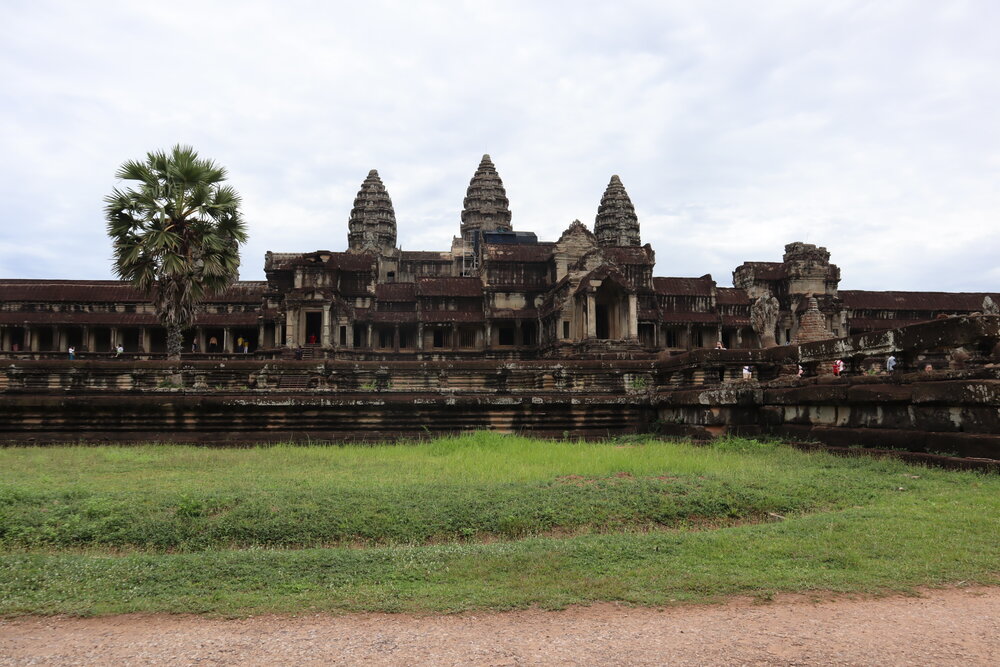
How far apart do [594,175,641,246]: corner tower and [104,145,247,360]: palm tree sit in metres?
42.9

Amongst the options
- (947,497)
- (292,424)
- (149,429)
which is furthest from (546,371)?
(947,497)

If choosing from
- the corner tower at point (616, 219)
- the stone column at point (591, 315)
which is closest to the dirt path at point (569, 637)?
the stone column at point (591, 315)

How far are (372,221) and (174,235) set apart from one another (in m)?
44.4

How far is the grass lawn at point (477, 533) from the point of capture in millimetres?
4180

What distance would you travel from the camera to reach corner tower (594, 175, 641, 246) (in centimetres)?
6072

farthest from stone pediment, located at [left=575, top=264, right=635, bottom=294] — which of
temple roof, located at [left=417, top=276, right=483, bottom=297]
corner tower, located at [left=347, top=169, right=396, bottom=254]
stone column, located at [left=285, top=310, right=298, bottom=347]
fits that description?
corner tower, located at [left=347, top=169, right=396, bottom=254]

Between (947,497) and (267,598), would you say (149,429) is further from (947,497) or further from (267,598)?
(947,497)

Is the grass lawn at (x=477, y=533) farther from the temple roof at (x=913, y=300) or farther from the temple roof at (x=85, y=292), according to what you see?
the temple roof at (x=913, y=300)

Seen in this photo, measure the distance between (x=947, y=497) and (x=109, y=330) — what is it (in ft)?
163

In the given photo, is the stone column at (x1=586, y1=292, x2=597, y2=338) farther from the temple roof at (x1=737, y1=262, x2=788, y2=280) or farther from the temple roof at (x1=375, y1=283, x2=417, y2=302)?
the temple roof at (x1=737, y1=262, x2=788, y2=280)

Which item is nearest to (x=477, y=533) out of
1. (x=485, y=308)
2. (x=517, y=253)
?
(x=485, y=308)

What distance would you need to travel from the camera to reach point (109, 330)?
45188 millimetres

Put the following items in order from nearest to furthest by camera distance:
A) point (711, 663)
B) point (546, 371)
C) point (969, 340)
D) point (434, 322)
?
point (711, 663) → point (969, 340) → point (546, 371) → point (434, 322)

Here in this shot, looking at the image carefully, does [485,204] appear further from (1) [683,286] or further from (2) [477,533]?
(2) [477,533]
